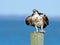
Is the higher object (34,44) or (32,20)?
(32,20)

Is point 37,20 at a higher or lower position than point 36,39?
higher

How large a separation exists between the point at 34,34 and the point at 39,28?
0.12 metres

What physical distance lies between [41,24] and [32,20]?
0.24 feet

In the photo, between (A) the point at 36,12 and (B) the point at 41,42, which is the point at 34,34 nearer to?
(B) the point at 41,42

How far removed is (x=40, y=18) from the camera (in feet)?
3.68

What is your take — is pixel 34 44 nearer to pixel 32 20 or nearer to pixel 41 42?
pixel 41 42

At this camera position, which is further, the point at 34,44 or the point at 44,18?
the point at 44,18

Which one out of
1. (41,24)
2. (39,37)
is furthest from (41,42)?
(41,24)

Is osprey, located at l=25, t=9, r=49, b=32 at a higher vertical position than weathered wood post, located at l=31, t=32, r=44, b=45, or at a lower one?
higher

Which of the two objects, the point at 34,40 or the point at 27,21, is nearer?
the point at 34,40

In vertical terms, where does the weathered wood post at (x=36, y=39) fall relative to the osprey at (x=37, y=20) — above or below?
below

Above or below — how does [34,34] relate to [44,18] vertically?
below

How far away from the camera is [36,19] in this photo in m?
1.11

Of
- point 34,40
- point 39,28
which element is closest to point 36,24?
point 39,28
